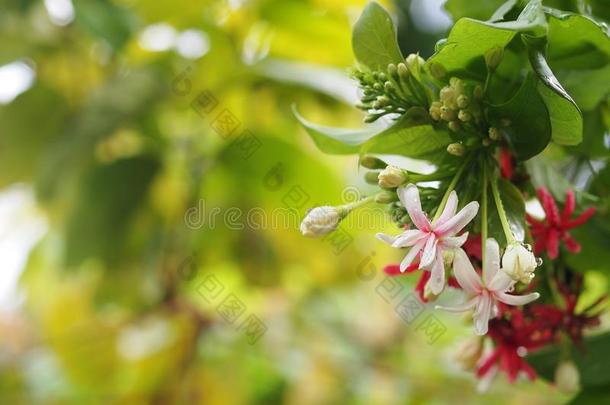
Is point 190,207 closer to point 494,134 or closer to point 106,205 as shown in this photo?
point 106,205

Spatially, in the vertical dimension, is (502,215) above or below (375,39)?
below

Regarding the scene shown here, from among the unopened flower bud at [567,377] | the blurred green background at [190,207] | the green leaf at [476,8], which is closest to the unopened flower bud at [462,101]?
the green leaf at [476,8]

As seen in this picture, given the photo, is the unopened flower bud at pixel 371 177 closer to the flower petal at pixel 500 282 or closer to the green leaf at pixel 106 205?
the flower petal at pixel 500 282

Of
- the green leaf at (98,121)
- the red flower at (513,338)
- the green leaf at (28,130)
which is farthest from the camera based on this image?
the green leaf at (28,130)

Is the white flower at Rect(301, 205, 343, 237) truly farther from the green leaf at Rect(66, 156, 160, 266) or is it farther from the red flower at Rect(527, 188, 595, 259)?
the green leaf at Rect(66, 156, 160, 266)

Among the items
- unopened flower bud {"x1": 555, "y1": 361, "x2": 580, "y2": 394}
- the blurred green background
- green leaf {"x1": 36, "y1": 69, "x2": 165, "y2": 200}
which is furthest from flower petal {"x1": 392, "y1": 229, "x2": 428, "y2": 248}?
green leaf {"x1": 36, "y1": 69, "x2": 165, "y2": 200}

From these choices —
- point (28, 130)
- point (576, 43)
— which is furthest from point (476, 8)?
point (28, 130)

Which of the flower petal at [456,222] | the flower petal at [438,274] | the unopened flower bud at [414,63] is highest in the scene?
the unopened flower bud at [414,63]
